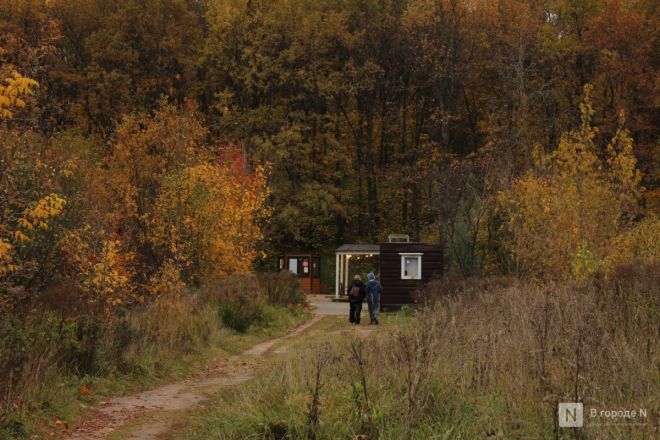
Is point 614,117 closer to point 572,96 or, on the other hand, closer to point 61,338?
point 572,96

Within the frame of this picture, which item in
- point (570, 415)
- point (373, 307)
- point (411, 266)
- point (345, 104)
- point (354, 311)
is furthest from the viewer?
point (345, 104)

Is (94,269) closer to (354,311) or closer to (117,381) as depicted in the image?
(117,381)

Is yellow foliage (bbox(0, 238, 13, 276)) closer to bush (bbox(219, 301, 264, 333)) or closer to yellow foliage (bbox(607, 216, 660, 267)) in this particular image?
bush (bbox(219, 301, 264, 333))

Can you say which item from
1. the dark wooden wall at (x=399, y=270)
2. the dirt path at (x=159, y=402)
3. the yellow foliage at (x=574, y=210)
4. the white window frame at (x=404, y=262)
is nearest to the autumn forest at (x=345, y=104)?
the dark wooden wall at (x=399, y=270)

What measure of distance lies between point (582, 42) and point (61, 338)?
113 feet

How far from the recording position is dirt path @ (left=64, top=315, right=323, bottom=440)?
26.4ft

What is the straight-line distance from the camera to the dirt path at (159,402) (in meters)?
8.05

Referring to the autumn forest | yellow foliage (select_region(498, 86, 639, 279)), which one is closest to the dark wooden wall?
the autumn forest

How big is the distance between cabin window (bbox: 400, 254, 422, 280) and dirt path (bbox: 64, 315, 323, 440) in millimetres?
13254

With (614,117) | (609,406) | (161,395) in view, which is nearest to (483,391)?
(609,406)

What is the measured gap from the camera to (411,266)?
86.3 feet

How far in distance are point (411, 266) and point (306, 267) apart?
43.2ft

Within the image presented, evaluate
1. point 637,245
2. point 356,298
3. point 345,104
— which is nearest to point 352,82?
point 345,104

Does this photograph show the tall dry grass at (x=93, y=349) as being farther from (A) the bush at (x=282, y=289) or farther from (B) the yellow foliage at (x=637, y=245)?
(B) the yellow foliage at (x=637, y=245)
